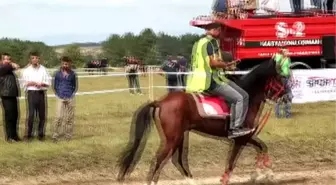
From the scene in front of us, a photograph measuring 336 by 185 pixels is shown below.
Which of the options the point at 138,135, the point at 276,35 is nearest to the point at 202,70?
the point at 138,135

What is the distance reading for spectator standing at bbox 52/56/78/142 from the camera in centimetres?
1317

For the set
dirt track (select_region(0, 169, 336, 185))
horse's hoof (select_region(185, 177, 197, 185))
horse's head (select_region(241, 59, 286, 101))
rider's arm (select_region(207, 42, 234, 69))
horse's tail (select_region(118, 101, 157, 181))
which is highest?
rider's arm (select_region(207, 42, 234, 69))

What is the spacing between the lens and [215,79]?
957 centimetres

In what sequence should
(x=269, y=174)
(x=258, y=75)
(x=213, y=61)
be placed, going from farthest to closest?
(x=269, y=174), (x=258, y=75), (x=213, y=61)

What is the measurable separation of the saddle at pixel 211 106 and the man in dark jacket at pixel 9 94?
488 centimetres

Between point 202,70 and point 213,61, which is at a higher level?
point 213,61

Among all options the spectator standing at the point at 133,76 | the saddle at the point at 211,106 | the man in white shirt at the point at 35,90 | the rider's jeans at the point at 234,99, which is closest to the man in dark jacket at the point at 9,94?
the man in white shirt at the point at 35,90

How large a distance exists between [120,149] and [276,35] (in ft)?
34.4

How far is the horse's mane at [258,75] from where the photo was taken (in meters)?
10.0

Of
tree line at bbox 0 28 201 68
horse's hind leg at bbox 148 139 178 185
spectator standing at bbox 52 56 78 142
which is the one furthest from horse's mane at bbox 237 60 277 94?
tree line at bbox 0 28 201 68

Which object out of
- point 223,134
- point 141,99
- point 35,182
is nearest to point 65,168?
point 35,182

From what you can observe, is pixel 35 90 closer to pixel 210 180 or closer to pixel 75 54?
pixel 210 180

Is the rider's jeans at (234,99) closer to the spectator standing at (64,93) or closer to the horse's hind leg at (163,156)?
the horse's hind leg at (163,156)

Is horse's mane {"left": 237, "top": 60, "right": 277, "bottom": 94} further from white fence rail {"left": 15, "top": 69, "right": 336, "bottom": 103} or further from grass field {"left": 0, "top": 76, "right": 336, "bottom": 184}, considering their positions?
white fence rail {"left": 15, "top": 69, "right": 336, "bottom": 103}
